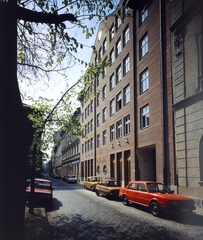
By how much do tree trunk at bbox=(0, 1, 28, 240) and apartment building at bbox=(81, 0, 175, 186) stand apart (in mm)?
8250

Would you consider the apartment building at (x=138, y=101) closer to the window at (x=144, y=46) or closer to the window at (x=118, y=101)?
the window at (x=144, y=46)

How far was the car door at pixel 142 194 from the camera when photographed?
13297mm

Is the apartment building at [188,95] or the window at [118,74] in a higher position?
the window at [118,74]

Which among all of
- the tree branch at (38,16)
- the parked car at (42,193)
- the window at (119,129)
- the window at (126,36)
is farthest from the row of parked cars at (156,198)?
the window at (126,36)

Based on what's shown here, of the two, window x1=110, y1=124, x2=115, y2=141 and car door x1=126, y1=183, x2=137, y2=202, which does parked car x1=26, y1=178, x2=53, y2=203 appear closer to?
car door x1=126, y1=183, x2=137, y2=202

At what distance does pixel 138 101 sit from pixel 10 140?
Result: 20499 millimetres

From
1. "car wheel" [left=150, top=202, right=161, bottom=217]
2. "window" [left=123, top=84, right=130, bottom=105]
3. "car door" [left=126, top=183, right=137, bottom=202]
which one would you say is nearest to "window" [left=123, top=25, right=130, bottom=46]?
"window" [left=123, top=84, right=130, bottom=105]

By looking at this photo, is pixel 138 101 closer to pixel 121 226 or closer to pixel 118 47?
pixel 118 47

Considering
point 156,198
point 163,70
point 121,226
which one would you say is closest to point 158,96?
point 163,70

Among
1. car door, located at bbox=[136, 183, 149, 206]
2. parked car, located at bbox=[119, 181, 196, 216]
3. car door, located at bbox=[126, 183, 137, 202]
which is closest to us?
parked car, located at bbox=[119, 181, 196, 216]

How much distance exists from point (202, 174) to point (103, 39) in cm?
2882

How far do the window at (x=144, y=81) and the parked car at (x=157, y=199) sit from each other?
10249 millimetres

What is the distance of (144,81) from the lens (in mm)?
23375

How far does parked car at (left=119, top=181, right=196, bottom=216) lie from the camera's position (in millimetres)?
11703
